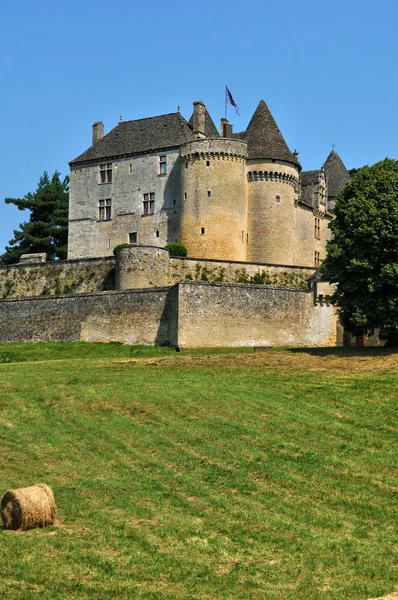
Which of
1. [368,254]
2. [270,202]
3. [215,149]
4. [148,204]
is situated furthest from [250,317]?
[148,204]

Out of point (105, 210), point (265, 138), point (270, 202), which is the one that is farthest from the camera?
point (105, 210)

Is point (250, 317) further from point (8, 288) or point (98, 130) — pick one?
point (98, 130)

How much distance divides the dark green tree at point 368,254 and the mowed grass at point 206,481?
322 centimetres

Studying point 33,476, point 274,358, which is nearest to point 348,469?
point 33,476

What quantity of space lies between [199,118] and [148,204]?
6977mm

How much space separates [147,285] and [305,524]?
34.8 meters

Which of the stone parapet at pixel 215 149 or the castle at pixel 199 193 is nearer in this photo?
the castle at pixel 199 193

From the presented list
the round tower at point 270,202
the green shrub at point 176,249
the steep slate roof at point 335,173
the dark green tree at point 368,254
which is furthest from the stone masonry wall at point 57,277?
the steep slate roof at point 335,173

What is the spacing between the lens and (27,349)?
43.9 metres

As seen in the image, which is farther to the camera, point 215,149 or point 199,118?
point 199,118

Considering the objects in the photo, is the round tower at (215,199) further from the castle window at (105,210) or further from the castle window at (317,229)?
the castle window at (317,229)

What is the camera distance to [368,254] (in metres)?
34.3

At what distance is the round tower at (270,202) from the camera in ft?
183

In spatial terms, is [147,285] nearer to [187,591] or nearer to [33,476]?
[33,476]
